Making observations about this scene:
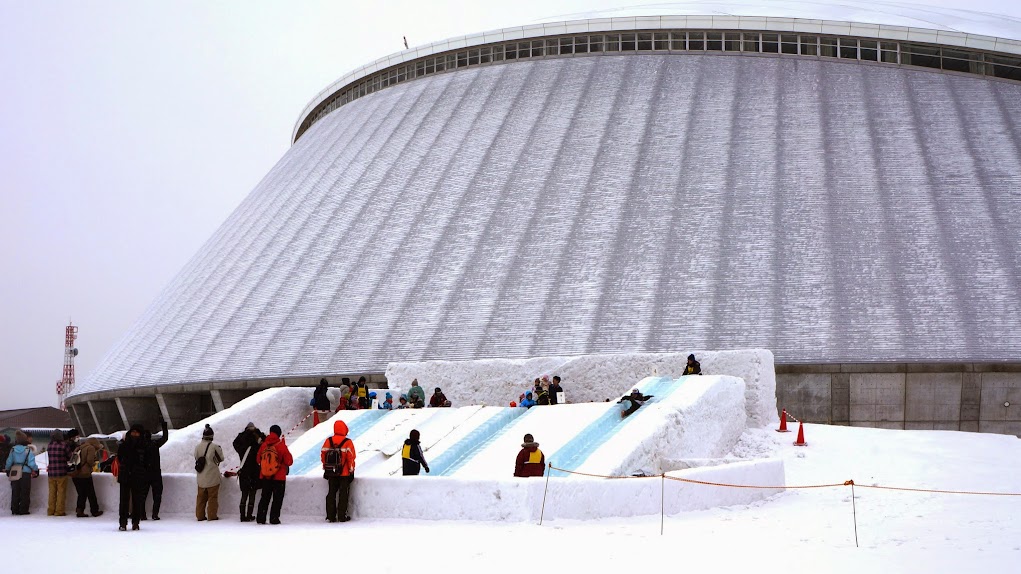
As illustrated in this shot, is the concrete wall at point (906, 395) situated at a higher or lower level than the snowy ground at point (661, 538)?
higher

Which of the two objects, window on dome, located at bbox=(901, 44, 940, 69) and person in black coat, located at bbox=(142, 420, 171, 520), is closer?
person in black coat, located at bbox=(142, 420, 171, 520)

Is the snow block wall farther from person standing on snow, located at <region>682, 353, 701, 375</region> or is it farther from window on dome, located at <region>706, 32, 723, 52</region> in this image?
window on dome, located at <region>706, 32, 723, 52</region>

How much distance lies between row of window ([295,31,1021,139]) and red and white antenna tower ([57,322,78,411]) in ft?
149

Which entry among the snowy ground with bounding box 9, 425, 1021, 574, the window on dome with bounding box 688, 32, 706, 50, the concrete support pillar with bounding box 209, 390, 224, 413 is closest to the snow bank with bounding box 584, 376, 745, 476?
the snowy ground with bounding box 9, 425, 1021, 574

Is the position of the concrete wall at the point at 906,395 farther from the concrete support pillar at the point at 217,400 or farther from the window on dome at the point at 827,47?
the concrete support pillar at the point at 217,400

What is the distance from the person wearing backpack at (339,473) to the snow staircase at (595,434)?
96.6 inches

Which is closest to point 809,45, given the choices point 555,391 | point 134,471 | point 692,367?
point 692,367

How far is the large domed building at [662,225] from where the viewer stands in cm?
2369

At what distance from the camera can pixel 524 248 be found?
92.2ft

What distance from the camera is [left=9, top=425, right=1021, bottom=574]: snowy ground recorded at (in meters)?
10.1

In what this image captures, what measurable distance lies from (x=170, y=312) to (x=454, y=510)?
24286 mm

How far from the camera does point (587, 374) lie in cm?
2003

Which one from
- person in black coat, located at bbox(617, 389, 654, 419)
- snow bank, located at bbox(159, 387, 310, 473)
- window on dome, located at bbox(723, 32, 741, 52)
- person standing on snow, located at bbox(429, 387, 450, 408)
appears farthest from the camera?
window on dome, located at bbox(723, 32, 741, 52)

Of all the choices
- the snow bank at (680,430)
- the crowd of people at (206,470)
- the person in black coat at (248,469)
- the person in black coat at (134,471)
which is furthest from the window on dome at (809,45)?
the person in black coat at (134,471)
